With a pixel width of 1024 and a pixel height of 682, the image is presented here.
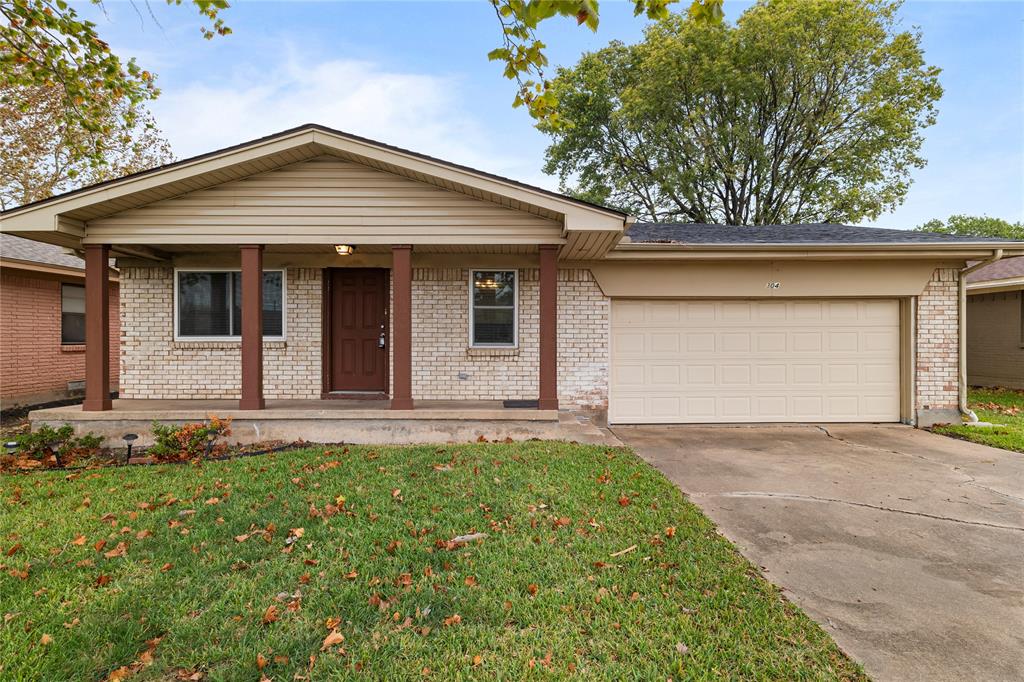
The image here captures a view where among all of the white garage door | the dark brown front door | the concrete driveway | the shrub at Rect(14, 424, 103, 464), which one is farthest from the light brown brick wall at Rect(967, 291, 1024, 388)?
the shrub at Rect(14, 424, 103, 464)

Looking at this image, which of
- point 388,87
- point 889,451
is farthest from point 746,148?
point 889,451

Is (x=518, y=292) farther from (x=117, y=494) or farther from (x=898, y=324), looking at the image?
(x=898, y=324)

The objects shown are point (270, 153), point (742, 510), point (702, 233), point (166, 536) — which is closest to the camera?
point (166, 536)

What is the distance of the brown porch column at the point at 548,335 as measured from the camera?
6.73m

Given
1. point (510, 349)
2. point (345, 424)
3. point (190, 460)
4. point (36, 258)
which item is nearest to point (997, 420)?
point (510, 349)

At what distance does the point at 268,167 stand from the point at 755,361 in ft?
27.4

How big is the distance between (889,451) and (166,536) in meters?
8.29

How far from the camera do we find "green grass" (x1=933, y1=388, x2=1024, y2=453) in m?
7.02

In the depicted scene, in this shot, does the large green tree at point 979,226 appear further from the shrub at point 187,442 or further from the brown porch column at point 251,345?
the shrub at point 187,442

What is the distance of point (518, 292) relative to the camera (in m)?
8.30

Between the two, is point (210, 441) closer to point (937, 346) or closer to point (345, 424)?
point (345, 424)

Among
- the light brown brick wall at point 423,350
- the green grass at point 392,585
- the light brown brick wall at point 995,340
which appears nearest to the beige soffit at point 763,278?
the light brown brick wall at point 423,350

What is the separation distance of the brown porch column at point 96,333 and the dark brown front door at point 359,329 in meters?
3.09

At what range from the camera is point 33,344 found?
10430 mm
